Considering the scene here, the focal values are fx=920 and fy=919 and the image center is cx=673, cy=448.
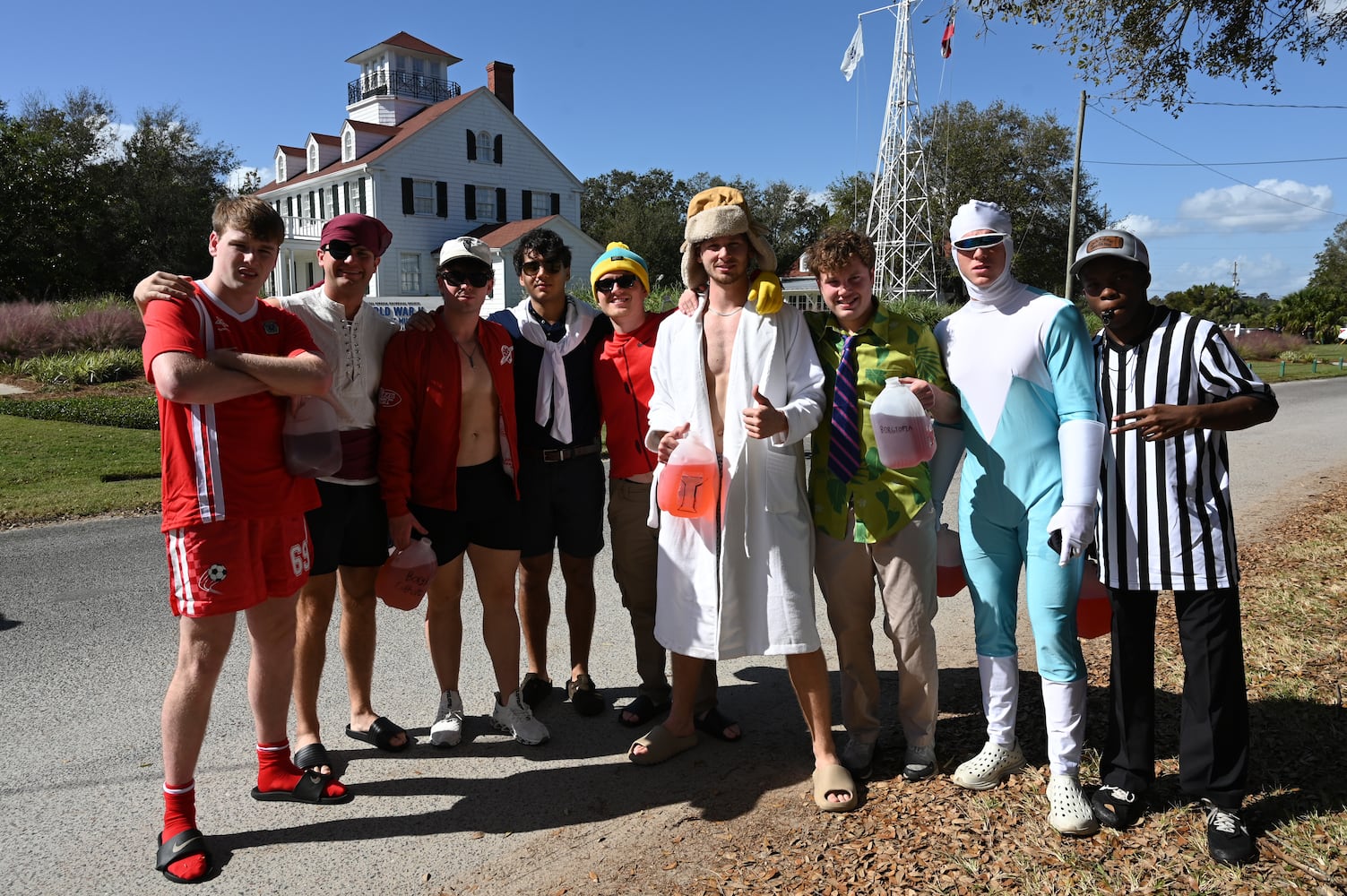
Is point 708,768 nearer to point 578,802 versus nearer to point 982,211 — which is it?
point 578,802

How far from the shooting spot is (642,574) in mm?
4602

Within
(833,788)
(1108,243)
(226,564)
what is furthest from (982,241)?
(226,564)

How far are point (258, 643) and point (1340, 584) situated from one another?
6.65 m

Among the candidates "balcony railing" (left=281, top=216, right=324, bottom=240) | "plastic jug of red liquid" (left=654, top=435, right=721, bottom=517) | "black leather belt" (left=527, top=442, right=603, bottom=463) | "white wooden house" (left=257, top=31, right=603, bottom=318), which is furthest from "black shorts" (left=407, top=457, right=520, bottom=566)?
"balcony railing" (left=281, top=216, right=324, bottom=240)

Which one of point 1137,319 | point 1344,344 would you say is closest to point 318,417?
point 1137,319

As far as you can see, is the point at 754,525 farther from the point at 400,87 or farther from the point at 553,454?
the point at 400,87

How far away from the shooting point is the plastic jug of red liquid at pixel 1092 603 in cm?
346

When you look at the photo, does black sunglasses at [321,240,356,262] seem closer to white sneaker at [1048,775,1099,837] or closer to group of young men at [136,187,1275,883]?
group of young men at [136,187,1275,883]

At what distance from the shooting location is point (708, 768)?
159 inches

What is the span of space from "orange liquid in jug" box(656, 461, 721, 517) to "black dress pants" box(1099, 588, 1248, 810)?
1558mm

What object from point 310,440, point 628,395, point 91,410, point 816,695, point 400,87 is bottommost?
point 816,695

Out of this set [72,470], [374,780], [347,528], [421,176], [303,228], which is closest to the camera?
[374,780]

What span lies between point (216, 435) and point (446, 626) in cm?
147

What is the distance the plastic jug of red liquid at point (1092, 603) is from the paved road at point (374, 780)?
1077 mm
